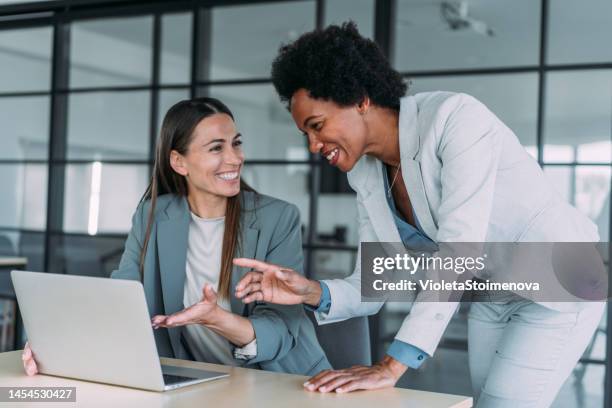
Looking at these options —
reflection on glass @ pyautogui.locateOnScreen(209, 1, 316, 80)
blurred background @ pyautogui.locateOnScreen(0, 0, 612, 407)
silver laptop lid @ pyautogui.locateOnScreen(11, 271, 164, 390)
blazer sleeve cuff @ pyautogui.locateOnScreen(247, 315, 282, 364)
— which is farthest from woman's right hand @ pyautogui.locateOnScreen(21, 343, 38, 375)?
reflection on glass @ pyautogui.locateOnScreen(209, 1, 316, 80)

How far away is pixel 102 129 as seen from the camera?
453cm

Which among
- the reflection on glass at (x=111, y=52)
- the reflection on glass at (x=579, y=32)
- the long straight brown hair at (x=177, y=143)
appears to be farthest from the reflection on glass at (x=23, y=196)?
the reflection on glass at (x=579, y=32)

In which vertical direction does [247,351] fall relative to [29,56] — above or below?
below

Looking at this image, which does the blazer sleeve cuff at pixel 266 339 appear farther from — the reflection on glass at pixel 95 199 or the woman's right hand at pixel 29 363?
the reflection on glass at pixel 95 199

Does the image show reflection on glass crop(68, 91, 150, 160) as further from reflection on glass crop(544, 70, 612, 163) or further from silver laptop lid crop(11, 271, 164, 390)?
silver laptop lid crop(11, 271, 164, 390)

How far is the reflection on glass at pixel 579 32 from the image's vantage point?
11.0 ft

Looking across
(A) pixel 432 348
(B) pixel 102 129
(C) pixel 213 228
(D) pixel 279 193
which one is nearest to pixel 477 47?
(D) pixel 279 193

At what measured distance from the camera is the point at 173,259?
203 centimetres

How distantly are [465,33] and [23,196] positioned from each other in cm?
396

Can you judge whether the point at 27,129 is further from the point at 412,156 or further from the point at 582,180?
the point at 412,156

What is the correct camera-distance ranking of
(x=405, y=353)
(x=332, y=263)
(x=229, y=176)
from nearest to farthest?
(x=405, y=353) → (x=229, y=176) → (x=332, y=263)

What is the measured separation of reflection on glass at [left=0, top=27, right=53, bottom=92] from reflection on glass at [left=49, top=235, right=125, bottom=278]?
3.19 ft

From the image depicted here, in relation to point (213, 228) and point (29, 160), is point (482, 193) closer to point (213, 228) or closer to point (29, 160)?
point (213, 228)
